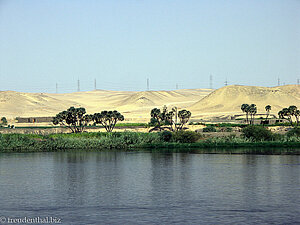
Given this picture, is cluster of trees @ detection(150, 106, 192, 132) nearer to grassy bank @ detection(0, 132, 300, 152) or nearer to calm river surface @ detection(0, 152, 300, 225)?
grassy bank @ detection(0, 132, 300, 152)

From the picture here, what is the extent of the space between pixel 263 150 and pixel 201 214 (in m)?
41.9

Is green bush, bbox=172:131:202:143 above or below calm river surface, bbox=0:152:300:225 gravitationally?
above

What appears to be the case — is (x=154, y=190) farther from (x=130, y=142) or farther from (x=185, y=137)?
(x=185, y=137)

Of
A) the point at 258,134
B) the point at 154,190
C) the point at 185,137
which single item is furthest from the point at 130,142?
the point at 154,190

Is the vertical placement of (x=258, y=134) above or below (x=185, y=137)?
above

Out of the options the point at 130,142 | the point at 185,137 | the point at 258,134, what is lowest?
the point at 130,142

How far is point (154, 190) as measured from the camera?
34406mm

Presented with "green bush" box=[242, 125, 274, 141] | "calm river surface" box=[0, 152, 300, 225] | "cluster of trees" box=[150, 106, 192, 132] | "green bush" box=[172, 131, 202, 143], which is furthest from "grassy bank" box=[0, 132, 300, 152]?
"cluster of trees" box=[150, 106, 192, 132]

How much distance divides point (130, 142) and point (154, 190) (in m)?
41.7

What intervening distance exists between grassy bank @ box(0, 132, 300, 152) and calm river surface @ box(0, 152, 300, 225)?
1592cm

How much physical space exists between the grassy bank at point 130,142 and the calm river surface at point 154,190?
52.2ft

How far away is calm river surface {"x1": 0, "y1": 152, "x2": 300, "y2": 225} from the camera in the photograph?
1040 inches

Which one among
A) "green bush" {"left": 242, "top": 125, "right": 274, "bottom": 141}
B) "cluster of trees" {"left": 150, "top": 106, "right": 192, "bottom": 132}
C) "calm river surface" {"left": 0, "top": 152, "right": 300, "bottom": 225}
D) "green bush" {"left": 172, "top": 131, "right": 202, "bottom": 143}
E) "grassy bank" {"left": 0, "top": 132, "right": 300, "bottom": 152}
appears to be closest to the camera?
"calm river surface" {"left": 0, "top": 152, "right": 300, "bottom": 225}

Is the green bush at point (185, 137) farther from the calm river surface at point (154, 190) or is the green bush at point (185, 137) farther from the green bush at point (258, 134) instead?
the calm river surface at point (154, 190)
